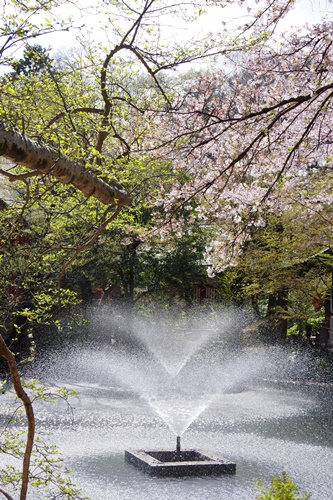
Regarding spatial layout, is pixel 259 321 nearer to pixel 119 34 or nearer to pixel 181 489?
pixel 181 489

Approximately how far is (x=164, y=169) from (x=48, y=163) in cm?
1127

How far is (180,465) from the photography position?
863cm

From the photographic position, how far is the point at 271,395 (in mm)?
15367

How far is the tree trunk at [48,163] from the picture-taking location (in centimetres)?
367

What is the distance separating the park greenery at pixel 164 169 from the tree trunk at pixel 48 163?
1 cm

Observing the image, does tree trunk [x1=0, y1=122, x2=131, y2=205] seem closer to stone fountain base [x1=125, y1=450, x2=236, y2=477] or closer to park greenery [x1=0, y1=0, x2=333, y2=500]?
park greenery [x1=0, y1=0, x2=333, y2=500]

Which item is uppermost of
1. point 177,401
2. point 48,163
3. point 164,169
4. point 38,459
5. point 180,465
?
point 164,169

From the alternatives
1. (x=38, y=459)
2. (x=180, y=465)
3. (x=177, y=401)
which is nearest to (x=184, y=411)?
(x=177, y=401)

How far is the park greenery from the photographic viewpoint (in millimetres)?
5367

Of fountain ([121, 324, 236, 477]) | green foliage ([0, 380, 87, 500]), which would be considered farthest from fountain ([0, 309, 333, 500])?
green foliage ([0, 380, 87, 500])

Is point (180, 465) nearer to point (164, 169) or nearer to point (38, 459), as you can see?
point (38, 459)

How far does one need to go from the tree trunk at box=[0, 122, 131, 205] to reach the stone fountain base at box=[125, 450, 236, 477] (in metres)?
4.71

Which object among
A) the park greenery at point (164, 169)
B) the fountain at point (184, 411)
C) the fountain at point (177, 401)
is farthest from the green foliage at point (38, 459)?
the fountain at point (177, 401)

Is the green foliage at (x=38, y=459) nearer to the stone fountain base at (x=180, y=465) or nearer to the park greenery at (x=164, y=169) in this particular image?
the park greenery at (x=164, y=169)
